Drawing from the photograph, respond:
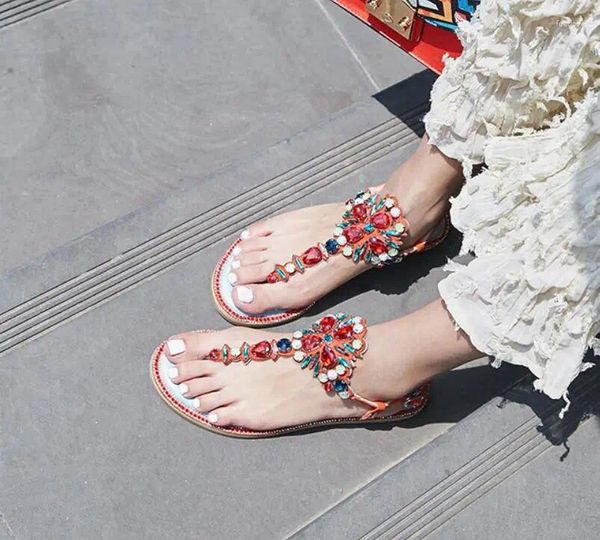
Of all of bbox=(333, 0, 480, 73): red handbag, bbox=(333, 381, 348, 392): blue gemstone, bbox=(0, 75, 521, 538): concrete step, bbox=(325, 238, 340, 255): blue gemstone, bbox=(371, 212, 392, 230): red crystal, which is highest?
bbox=(333, 0, 480, 73): red handbag

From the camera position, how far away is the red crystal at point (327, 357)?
1.38m

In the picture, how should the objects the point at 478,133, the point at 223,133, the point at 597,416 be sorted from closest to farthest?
the point at 478,133, the point at 597,416, the point at 223,133

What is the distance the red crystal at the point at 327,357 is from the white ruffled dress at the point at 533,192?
248 millimetres

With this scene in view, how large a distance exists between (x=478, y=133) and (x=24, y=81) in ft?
3.51

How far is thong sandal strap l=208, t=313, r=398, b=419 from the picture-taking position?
1.37m

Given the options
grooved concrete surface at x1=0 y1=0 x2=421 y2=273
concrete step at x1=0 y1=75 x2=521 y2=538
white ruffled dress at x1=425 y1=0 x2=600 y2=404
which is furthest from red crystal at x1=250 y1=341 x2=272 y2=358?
grooved concrete surface at x1=0 y1=0 x2=421 y2=273

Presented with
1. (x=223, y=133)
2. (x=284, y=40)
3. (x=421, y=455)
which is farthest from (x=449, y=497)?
(x=284, y=40)

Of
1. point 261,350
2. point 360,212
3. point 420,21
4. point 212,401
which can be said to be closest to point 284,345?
point 261,350

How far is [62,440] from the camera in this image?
1.42 m

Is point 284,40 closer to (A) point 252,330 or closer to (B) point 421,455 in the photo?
(A) point 252,330

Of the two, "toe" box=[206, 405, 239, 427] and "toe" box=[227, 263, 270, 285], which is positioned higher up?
Answer: "toe" box=[227, 263, 270, 285]

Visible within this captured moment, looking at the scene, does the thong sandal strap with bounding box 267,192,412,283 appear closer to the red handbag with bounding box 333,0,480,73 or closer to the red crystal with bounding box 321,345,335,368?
the red crystal with bounding box 321,345,335,368

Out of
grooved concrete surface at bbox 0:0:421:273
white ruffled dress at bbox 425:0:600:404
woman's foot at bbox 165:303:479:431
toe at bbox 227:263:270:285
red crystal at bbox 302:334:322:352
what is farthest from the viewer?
grooved concrete surface at bbox 0:0:421:273

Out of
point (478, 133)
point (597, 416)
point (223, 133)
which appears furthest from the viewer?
point (223, 133)
